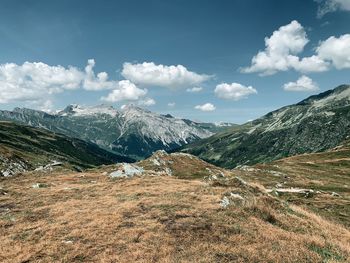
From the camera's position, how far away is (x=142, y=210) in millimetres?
31234

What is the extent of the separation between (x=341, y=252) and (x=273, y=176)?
320 feet

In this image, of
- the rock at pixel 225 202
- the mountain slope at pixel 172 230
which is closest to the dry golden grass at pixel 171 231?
the mountain slope at pixel 172 230

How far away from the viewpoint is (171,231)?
24.5 meters

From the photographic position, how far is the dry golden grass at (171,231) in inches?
822

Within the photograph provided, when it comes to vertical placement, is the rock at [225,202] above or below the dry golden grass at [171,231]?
above

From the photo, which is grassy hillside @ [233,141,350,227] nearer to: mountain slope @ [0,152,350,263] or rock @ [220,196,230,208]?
mountain slope @ [0,152,350,263]

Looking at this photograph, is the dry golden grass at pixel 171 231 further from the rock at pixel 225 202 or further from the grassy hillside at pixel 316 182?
the grassy hillside at pixel 316 182

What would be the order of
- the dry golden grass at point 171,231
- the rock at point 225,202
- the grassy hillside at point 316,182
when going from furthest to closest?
the grassy hillside at point 316,182, the rock at point 225,202, the dry golden grass at point 171,231

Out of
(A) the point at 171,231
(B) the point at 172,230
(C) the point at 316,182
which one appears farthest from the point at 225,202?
(C) the point at 316,182

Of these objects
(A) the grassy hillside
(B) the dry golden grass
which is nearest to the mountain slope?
(B) the dry golden grass

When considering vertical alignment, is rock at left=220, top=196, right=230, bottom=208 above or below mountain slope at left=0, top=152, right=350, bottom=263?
above

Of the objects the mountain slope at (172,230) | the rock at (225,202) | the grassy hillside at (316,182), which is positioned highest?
the rock at (225,202)

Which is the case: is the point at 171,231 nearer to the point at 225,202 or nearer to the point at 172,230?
the point at 172,230

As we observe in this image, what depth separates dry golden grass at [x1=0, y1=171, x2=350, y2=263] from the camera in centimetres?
2089
